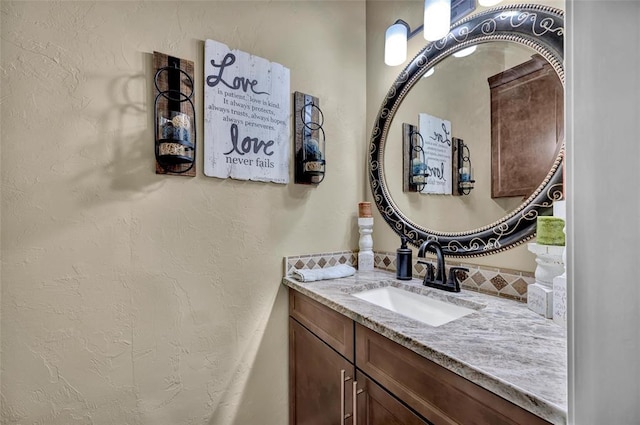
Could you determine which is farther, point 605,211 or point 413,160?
point 413,160

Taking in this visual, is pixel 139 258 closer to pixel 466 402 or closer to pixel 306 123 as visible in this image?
pixel 306 123

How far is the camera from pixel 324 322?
1.08 metres

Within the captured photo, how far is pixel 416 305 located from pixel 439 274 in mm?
159

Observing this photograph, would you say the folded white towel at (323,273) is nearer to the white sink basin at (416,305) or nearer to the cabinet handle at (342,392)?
the white sink basin at (416,305)

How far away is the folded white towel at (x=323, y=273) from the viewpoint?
128 cm

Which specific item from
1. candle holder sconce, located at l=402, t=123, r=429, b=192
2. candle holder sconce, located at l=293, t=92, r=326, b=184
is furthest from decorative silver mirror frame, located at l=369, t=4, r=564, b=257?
candle holder sconce, located at l=293, t=92, r=326, b=184

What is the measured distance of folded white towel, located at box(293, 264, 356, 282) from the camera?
1.28m

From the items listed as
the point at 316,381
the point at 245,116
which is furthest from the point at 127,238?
the point at 316,381

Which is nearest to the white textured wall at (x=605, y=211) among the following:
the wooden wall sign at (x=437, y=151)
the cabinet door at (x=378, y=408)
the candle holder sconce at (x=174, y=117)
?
the cabinet door at (x=378, y=408)

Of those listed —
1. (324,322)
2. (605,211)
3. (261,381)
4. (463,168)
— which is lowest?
(261,381)

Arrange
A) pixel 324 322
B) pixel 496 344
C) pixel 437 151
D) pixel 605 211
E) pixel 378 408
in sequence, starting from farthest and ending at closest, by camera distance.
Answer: pixel 437 151, pixel 324 322, pixel 378 408, pixel 496 344, pixel 605 211

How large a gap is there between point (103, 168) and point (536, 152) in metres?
1.50

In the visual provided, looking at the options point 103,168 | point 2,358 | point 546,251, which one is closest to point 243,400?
point 2,358

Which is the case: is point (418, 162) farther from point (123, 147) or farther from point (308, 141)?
point (123, 147)
